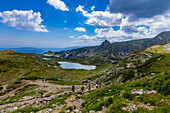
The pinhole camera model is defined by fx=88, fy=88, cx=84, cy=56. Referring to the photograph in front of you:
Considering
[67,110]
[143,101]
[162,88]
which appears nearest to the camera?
[143,101]

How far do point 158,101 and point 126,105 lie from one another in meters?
3.69

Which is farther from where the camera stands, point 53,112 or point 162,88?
point 53,112

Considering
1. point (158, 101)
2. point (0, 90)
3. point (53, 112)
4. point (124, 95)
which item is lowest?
point (0, 90)

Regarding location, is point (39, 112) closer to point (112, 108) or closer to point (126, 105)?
point (112, 108)

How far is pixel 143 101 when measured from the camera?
10.9 meters

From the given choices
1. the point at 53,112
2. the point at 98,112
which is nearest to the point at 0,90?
the point at 53,112

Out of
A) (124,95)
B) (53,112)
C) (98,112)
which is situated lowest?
(53,112)

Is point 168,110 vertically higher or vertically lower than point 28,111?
higher

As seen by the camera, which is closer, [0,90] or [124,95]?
[124,95]

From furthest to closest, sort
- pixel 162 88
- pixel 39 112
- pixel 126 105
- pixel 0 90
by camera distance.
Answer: pixel 0 90 < pixel 39 112 < pixel 162 88 < pixel 126 105

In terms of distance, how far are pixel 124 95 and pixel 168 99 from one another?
16.0 ft

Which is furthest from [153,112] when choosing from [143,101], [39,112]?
[39,112]

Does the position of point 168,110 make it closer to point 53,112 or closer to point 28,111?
point 53,112

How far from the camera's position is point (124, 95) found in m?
13.2
